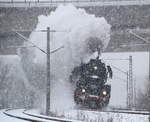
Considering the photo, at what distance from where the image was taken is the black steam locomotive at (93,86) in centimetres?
2838

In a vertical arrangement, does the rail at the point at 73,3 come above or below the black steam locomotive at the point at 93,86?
above

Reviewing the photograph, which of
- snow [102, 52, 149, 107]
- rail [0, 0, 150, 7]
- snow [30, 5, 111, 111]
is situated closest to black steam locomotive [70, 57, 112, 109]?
snow [30, 5, 111, 111]

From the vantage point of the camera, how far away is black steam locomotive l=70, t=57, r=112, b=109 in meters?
28.4

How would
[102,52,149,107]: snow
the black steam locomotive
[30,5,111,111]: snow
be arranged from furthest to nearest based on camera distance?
[102,52,149,107]: snow, [30,5,111,111]: snow, the black steam locomotive

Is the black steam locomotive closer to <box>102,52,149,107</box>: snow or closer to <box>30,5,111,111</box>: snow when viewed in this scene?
<box>30,5,111,111</box>: snow

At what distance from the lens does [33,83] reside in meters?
40.0

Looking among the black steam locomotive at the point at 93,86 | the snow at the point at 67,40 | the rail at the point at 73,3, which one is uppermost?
the rail at the point at 73,3

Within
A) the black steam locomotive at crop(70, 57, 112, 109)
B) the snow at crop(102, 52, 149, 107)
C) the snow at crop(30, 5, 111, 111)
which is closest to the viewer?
the black steam locomotive at crop(70, 57, 112, 109)

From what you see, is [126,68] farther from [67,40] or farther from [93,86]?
[93,86]

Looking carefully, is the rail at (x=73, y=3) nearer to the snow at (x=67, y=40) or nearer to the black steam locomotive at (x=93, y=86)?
the snow at (x=67, y=40)

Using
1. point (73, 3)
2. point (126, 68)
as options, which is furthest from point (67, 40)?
point (126, 68)

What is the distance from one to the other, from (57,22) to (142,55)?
45.6 ft

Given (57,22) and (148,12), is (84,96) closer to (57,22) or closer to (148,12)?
(57,22)

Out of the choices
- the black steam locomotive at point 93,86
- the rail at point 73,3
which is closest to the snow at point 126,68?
the rail at point 73,3
